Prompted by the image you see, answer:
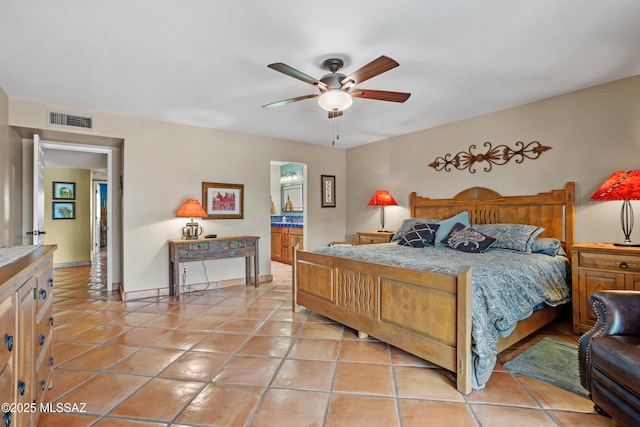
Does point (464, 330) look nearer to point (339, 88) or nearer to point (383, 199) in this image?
point (339, 88)

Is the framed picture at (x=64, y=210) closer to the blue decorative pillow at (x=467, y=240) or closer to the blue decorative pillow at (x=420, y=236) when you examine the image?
the blue decorative pillow at (x=420, y=236)

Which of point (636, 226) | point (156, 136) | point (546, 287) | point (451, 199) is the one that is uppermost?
point (156, 136)

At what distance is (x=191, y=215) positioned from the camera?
420 cm

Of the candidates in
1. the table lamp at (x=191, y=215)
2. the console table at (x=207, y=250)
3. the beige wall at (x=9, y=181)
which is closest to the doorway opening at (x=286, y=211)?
the console table at (x=207, y=250)

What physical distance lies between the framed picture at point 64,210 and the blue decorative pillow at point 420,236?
23.1ft

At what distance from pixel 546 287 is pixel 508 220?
1333 millimetres

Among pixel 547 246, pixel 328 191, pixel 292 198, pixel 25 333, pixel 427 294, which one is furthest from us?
pixel 292 198

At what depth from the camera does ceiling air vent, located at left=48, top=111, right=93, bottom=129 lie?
367 centimetres

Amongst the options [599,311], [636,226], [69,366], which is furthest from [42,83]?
[636,226]

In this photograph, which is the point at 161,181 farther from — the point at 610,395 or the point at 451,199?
the point at 610,395

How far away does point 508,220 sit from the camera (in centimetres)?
391

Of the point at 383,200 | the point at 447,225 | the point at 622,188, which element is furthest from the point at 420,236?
the point at 622,188

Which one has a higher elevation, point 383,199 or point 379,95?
point 379,95

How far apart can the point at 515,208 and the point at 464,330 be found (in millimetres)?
2475
